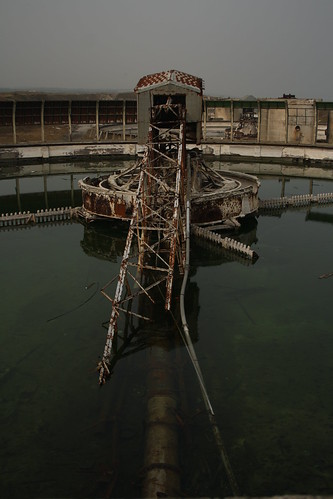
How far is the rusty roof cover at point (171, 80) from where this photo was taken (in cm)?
2495

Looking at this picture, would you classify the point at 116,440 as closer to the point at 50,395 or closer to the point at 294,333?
the point at 50,395

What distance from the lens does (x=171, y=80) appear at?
2486cm

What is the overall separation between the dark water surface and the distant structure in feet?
25.9

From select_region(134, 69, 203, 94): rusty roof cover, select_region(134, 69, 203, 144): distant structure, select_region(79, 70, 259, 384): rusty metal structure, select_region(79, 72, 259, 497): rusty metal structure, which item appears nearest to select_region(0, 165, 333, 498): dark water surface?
select_region(79, 72, 259, 497): rusty metal structure

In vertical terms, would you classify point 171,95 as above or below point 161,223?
above

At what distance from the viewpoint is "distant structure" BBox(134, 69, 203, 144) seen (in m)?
25.0

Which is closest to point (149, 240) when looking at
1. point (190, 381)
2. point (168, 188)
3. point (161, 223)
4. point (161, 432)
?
point (161, 223)

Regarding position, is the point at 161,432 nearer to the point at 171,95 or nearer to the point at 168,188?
the point at 168,188

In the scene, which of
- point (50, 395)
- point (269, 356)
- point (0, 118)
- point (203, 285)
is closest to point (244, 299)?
point (203, 285)

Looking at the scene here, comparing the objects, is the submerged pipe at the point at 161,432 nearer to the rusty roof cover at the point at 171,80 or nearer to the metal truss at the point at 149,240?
the metal truss at the point at 149,240

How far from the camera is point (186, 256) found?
20156 millimetres

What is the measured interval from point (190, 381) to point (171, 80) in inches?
700

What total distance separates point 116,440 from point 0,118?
58.3 metres

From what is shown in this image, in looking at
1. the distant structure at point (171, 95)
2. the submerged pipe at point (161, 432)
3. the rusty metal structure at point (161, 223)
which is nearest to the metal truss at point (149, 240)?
the rusty metal structure at point (161, 223)
